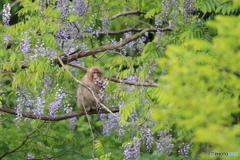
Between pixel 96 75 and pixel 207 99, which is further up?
pixel 207 99

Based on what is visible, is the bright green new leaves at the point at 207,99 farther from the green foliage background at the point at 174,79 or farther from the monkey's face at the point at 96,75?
the monkey's face at the point at 96,75

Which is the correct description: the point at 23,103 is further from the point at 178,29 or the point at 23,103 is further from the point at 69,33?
the point at 178,29

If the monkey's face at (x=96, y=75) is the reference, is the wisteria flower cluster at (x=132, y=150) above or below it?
below

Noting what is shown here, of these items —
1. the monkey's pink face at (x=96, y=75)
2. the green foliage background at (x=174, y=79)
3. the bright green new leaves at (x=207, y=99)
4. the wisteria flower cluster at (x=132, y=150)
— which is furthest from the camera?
the monkey's pink face at (x=96, y=75)

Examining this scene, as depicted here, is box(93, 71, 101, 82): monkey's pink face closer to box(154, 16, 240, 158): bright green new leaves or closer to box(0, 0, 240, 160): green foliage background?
box(0, 0, 240, 160): green foliage background

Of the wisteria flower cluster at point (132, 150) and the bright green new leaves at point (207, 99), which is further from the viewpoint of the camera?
the wisteria flower cluster at point (132, 150)

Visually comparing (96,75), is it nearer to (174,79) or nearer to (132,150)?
(132,150)

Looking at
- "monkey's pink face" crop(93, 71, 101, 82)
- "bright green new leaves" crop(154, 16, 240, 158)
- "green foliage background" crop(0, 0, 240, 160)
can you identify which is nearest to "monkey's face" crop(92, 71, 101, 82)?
"monkey's pink face" crop(93, 71, 101, 82)

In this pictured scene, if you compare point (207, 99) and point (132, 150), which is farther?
point (132, 150)

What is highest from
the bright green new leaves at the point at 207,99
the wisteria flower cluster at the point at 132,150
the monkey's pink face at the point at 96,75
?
the bright green new leaves at the point at 207,99

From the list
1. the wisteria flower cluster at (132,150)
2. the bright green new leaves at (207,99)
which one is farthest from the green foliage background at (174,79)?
the wisteria flower cluster at (132,150)

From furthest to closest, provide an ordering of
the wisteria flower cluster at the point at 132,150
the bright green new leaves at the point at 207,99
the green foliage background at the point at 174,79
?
the wisteria flower cluster at the point at 132,150 < the green foliage background at the point at 174,79 < the bright green new leaves at the point at 207,99

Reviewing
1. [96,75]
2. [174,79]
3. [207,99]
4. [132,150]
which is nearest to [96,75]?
[96,75]

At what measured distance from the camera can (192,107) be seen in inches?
140
